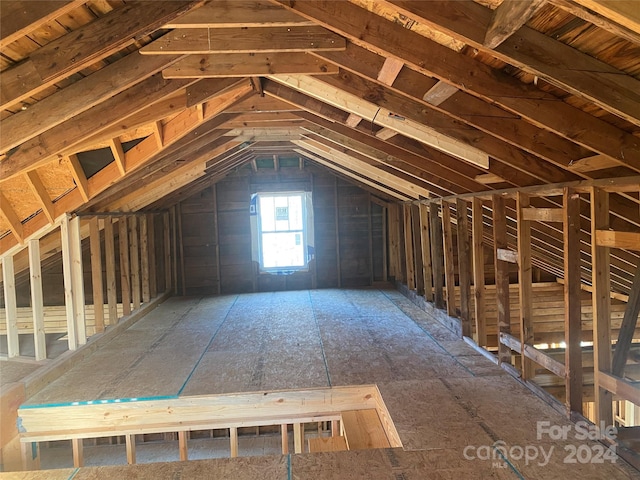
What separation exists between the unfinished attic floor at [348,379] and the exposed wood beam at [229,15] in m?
2.56

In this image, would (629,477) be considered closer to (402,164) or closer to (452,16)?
(452,16)

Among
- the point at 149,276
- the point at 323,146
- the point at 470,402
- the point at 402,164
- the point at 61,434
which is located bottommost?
the point at 61,434

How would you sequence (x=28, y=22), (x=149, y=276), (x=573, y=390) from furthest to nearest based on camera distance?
(x=149, y=276), (x=573, y=390), (x=28, y=22)

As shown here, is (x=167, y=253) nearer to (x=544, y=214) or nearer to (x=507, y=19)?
(x=544, y=214)

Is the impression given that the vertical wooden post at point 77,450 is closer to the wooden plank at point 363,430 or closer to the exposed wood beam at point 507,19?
the wooden plank at point 363,430

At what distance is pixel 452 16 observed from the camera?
1.69m

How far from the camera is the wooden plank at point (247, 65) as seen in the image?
2.81 metres

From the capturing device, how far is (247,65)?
2877 millimetres

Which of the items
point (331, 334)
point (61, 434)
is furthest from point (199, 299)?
point (61, 434)

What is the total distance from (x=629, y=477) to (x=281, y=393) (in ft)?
8.02

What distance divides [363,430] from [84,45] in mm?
3193


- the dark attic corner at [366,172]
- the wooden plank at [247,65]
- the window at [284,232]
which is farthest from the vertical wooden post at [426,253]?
the wooden plank at [247,65]

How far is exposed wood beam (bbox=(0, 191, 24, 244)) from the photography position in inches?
154

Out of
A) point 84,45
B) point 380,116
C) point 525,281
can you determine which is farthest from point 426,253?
point 84,45
